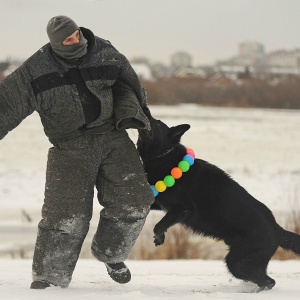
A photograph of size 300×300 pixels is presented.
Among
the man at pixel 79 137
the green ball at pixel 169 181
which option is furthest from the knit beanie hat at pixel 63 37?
the green ball at pixel 169 181

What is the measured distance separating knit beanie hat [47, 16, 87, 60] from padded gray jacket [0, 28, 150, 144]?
0.07 m

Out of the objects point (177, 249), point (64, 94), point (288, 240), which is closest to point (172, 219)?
point (288, 240)

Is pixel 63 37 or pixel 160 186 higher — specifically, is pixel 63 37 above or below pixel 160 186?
above

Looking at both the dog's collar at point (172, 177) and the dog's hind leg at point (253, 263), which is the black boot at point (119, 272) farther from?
the dog's hind leg at point (253, 263)

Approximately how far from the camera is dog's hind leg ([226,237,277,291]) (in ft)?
13.3

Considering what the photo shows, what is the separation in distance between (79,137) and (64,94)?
295mm

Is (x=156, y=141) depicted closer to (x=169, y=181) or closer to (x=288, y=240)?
(x=169, y=181)

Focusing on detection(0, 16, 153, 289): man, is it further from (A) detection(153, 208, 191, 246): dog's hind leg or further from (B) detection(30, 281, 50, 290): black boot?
(A) detection(153, 208, 191, 246): dog's hind leg

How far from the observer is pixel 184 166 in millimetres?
4320

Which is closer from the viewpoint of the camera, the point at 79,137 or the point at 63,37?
the point at 63,37

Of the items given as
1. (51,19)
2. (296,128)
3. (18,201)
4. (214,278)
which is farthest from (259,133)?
(51,19)

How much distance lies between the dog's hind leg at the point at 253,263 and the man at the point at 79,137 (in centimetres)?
75

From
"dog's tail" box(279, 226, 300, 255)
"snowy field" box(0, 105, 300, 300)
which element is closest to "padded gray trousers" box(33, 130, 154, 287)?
"snowy field" box(0, 105, 300, 300)

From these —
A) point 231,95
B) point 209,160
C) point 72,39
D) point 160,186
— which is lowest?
point 231,95
